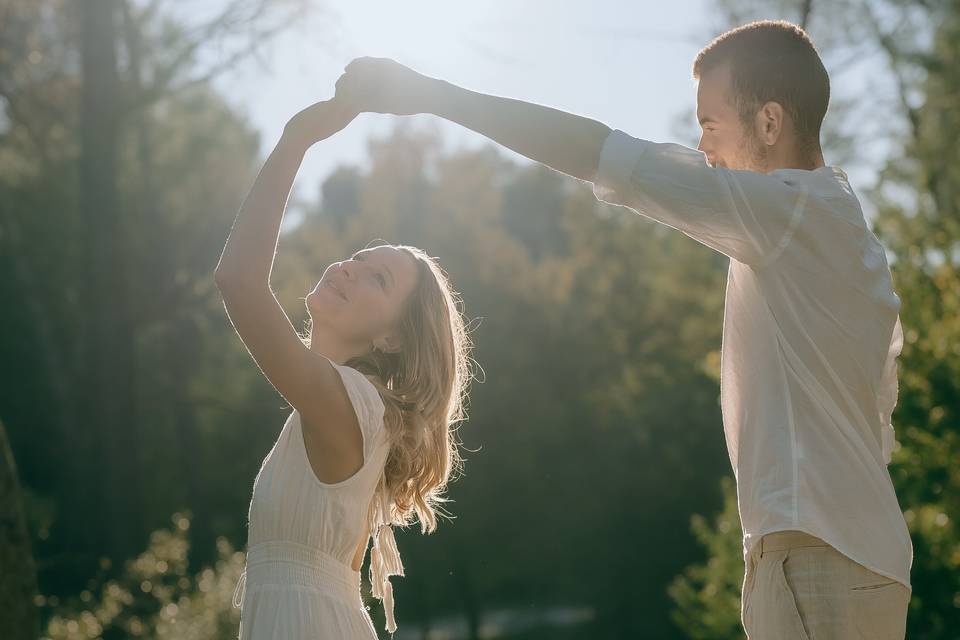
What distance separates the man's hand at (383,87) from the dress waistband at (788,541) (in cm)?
90

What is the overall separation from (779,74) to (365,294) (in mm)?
1049

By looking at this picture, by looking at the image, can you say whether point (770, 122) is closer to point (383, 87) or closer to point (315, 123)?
point (383, 87)

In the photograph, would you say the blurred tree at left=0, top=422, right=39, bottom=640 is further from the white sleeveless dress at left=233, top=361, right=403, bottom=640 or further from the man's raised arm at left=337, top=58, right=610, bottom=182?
the man's raised arm at left=337, top=58, right=610, bottom=182

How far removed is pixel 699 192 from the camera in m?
1.79

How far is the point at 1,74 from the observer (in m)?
13.2

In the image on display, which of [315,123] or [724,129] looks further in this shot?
[315,123]

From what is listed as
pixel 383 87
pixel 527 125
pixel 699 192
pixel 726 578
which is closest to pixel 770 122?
pixel 699 192

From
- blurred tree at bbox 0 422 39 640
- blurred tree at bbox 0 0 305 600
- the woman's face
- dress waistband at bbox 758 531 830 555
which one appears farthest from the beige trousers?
blurred tree at bbox 0 0 305 600

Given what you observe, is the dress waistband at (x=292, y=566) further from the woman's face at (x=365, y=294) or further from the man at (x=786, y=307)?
the man at (x=786, y=307)

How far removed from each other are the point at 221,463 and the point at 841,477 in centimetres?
2015

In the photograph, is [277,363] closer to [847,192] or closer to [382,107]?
[382,107]

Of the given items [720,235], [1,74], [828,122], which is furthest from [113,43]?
[828,122]

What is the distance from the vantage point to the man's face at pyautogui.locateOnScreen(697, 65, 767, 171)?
2012 millimetres

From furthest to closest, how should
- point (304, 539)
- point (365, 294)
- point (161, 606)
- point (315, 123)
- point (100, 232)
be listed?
point (100, 232)
point (161, 606)
point (365, 294)
point (304, 539)
point (315, 123)
